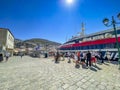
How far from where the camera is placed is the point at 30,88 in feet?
14.9

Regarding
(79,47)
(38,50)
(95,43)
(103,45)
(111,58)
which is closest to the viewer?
(111,58)

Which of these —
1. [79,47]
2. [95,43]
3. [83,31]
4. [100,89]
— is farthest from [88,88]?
[83,31]

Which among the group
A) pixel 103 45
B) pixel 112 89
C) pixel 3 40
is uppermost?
pixel 3 40

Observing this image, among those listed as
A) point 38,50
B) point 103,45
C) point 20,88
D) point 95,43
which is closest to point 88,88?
point 20,88

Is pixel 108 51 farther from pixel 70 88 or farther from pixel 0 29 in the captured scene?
pixel 0 29

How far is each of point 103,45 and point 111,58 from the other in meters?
2.55

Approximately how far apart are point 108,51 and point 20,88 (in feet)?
46.0

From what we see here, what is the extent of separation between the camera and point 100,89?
4395mm

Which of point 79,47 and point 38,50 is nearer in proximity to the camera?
point 79,47

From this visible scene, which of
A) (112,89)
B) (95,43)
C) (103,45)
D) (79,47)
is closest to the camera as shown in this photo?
(112,89)

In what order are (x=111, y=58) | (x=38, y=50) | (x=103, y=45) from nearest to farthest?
(x=111, y=58) < (x=103, y=45) < (x=38, y=50)

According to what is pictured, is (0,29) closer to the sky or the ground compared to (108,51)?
closer to the sky

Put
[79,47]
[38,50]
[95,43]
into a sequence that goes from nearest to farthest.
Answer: [95,43] < [79,47] < [38,50]

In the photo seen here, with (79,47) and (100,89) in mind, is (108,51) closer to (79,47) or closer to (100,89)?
(79,47)
